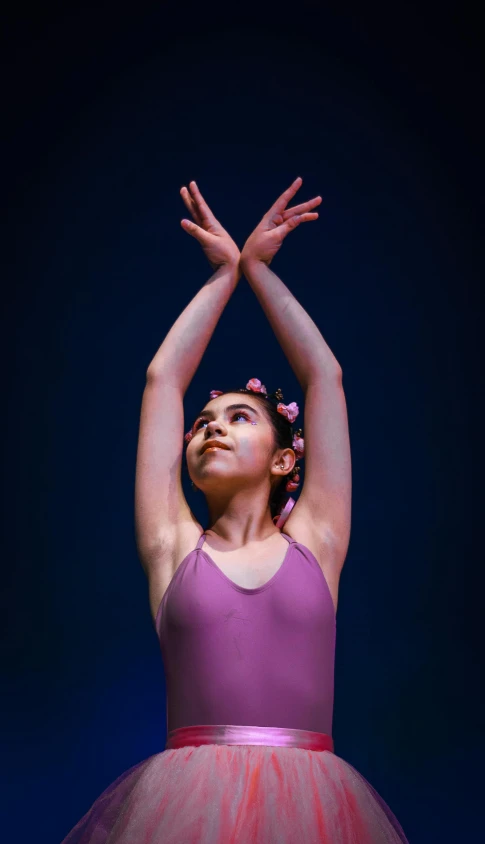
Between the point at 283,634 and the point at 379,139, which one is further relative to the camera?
the point at 379,139

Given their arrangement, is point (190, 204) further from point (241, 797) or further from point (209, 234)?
point (241, 797)

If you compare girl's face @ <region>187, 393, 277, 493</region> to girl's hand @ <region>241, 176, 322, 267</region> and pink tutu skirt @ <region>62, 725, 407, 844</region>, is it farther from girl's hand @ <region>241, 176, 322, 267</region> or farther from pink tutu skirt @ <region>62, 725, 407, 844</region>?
pink tutu skirt @ <region>62, 725, 407, 844</region>

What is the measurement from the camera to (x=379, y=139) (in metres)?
2.44

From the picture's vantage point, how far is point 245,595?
167 centimetres

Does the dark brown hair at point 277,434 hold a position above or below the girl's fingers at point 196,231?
below

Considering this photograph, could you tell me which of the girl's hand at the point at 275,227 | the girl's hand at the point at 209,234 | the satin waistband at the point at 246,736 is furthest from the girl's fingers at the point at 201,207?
the satin waistband at the point at 246,736

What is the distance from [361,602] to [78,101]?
4.81 ft

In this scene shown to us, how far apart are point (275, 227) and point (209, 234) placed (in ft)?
0.47

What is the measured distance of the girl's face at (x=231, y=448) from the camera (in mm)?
1829

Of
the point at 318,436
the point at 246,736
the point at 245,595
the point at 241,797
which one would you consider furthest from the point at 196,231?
the point at 241,797

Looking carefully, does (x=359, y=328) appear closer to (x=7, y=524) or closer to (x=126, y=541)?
(x=126, y=541)

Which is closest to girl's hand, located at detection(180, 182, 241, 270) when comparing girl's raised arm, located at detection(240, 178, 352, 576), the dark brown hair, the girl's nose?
girl's raised arm, located at detection(240, 178, 352, 576)

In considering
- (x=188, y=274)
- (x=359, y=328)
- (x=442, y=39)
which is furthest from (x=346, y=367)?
(x=442, y=39)

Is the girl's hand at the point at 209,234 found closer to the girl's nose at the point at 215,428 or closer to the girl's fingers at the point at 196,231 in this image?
the girl's fingers at the point at 196,231
